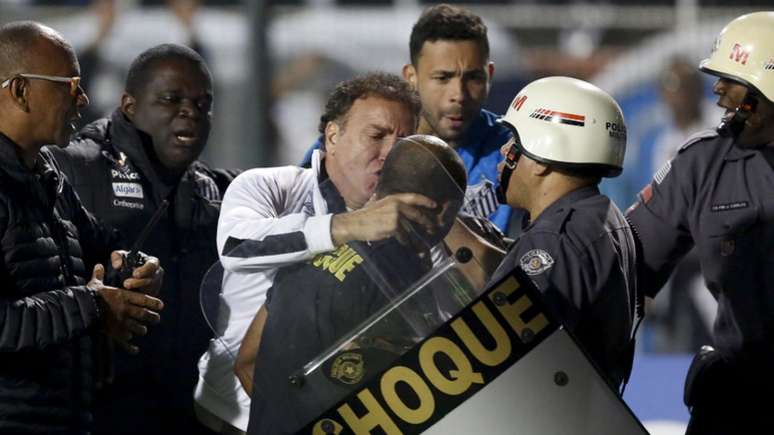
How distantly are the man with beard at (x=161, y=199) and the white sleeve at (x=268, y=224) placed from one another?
2.60 ft

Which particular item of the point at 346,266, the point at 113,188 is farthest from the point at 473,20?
the point at 346,266

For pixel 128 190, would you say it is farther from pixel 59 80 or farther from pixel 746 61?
pixel 746 61

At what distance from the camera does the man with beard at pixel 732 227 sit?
469 cm

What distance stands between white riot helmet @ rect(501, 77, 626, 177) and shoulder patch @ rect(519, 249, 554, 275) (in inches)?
12.7

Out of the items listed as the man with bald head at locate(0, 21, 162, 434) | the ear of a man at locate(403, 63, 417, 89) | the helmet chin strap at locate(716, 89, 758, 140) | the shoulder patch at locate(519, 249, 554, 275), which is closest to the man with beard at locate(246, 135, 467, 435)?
the shoulder patch at locate(519, 249, 554, 275)

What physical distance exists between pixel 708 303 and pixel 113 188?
21.4ft

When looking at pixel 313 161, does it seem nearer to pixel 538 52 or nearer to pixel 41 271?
pixel 41 271

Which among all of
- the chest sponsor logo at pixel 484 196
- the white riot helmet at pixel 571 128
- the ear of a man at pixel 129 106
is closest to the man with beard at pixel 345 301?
the white riot helmet at pixel 571 128

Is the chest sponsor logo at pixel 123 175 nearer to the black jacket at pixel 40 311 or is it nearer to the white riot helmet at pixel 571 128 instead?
the black jacket at pixel 40 311

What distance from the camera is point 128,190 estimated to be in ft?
16.8

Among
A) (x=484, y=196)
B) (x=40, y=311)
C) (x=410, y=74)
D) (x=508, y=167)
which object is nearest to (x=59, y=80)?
(x=40, y=311)

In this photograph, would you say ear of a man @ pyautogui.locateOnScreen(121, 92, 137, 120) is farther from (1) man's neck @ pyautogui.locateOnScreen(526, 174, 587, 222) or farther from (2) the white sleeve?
(1) man's neck @ pyautogui.locateOnScreen(526, 174, 587, 222)

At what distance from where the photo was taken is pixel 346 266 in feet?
11.4

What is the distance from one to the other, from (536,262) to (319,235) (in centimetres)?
58
